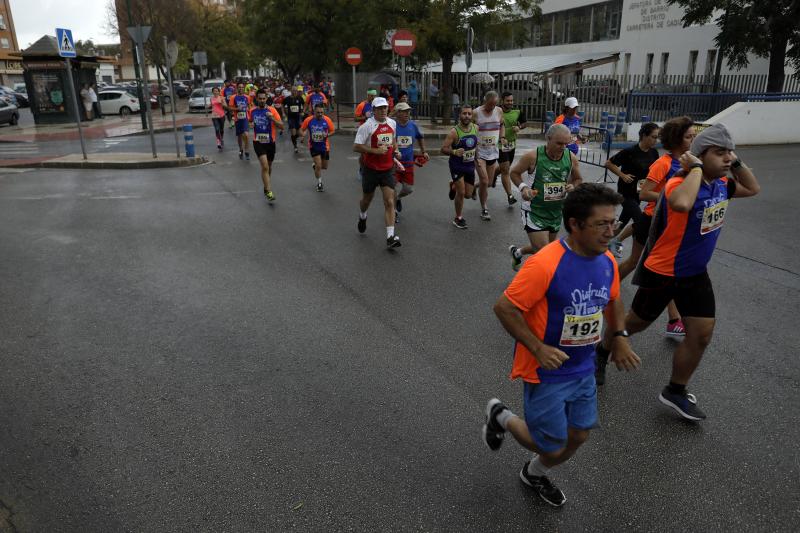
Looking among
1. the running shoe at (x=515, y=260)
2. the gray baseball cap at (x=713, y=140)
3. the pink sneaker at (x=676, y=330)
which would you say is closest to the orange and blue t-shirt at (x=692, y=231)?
the gray baseball cap at (x=713, y=140)

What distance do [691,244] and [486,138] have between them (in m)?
6.08

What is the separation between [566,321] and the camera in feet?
9.28

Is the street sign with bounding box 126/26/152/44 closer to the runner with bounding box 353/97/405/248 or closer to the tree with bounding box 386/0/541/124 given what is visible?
the tree with bounding box 386/0/541/124

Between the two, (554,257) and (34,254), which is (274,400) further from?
(34,254)

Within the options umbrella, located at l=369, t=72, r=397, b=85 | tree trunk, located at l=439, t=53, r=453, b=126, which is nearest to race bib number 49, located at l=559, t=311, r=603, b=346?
tree trunk, located at l=439, t=53, r=453, b=126

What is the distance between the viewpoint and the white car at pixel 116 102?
33928mm

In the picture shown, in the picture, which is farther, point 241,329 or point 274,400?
point 241,329

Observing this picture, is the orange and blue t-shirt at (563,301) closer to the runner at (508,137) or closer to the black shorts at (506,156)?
the runner at (508,137)

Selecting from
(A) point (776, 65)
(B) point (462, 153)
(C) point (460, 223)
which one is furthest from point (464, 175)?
(A) point (776, 65)

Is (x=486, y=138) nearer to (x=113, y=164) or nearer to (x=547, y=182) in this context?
(x=547, y=182)

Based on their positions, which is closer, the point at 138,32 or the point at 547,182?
the point at 547,182

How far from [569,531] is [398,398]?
1.56m

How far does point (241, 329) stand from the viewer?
5453 millimetres

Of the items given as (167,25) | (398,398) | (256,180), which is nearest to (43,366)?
(398,398)
